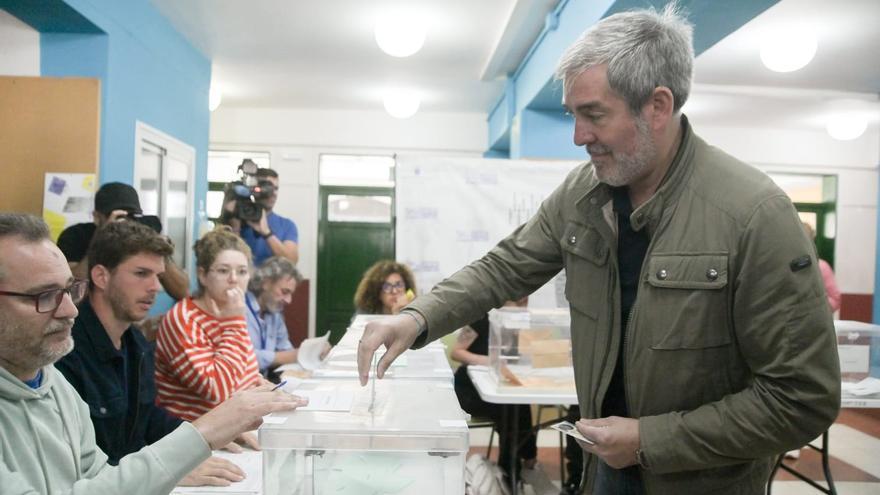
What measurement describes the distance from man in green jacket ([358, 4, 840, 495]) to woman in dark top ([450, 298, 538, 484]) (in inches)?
95.0

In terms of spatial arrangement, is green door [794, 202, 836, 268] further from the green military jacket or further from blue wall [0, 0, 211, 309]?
the green military jacket

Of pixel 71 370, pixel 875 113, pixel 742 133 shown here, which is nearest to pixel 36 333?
pixel 71 370

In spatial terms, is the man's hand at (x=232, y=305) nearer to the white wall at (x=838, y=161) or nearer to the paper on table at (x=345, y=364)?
the paper on table at (x=345, y=364)

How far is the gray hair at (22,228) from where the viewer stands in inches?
48.8

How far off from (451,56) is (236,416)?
4.73m

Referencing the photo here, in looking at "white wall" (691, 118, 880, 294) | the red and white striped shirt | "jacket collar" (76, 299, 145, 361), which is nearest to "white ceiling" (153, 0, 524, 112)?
the red and white striped shirt

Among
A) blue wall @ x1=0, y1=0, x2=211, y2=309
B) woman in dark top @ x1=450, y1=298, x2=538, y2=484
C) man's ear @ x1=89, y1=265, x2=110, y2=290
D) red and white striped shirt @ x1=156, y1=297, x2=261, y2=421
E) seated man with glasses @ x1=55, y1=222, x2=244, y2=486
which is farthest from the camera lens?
woman in dark top @ x1=450, y1=298, x2=538, y2=484

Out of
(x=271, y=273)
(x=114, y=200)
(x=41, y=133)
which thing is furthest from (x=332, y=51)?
(x=114, y=200)

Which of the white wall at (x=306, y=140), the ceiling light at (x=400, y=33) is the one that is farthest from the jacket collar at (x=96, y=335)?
the white wall at (x=306, y=140)

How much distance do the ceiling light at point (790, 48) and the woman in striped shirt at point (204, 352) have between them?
150 inches

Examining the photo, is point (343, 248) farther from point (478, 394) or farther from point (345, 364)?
point (345, 364)

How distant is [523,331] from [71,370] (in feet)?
6.23

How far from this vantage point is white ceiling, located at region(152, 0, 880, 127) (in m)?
4.37

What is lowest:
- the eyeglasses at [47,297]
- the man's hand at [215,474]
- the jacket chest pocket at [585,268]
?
the man's hand at [215,474]
